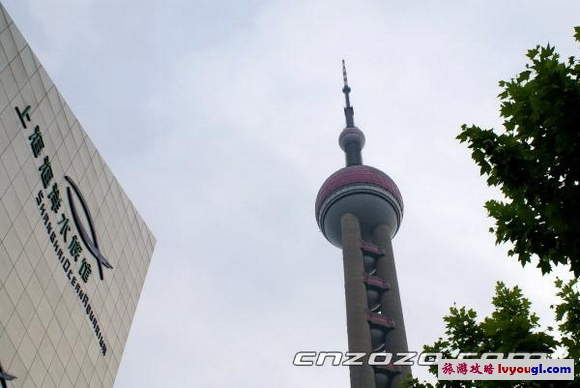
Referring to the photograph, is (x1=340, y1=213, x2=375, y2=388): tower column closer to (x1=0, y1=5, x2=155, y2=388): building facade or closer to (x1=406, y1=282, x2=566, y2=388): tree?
(x1=0, y1=5, x2=155, y2=388): building facade

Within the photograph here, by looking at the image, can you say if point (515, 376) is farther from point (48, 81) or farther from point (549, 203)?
point (48, 81)

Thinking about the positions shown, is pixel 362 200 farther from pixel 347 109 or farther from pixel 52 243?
pixel 52 243

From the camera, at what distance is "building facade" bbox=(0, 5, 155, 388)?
3059cm

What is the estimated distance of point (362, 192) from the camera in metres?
98.2

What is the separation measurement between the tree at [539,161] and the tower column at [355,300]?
68951 mm

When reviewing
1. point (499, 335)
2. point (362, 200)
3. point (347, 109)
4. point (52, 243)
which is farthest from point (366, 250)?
point (499, 335)

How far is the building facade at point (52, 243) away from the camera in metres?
30.6

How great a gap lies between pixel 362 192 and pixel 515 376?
287ft

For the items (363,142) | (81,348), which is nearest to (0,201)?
(81,348)

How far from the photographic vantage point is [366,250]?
93.9 m

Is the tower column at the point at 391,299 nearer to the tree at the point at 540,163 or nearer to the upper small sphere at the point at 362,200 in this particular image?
the upper small sphere at the point at 362,200

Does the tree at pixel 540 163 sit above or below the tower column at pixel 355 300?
below

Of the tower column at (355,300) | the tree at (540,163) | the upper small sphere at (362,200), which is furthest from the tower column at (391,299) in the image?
the tree at (540,163)

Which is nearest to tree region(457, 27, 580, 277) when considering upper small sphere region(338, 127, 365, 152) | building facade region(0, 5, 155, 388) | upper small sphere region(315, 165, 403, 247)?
building facade region(0, 5, 155, 388)
